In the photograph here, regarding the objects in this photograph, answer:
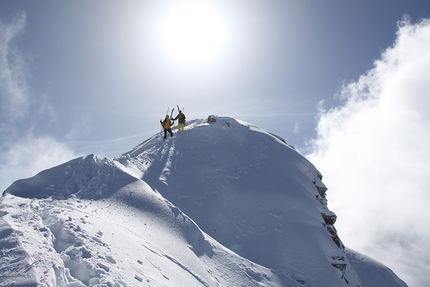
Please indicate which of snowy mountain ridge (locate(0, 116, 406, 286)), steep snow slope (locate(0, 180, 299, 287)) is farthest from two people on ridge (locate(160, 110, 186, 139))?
steep snow slope (locate(0, 180, 299, 287))

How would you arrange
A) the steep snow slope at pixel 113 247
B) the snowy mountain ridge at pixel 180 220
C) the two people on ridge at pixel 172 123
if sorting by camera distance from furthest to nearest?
the two people on ridge at pixel 172 123, the snowy mountain ridge at pixel 180 220, the steep snow slope at pixel 113 247

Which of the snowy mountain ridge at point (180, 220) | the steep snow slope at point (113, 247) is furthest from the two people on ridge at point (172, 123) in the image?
the steep snow slope at point (113, 247)

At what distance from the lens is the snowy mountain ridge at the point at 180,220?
5645 mm

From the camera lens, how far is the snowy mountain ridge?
18.5ft

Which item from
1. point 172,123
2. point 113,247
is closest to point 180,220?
point 113,247

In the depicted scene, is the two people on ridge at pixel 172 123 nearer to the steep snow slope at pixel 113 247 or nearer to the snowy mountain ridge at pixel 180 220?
the snowy mountain ridge at pixel 180 220

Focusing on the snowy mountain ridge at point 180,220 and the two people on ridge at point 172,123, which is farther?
the two people on ridge at point 172,123

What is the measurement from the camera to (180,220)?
1104 cm

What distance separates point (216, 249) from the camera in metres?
10.8

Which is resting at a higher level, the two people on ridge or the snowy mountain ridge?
the two people on ridge

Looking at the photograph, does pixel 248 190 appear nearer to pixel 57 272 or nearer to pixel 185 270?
pixel 185 270

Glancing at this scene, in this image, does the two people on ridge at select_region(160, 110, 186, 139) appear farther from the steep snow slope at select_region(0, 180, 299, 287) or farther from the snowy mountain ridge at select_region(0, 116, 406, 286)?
the steep snow slope at select_region(0, 180, 299, 287)

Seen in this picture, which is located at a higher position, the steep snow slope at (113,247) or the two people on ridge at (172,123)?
the two people on ridge at (172,123)

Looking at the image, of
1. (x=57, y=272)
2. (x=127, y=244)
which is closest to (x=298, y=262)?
(x=127, y=244)
